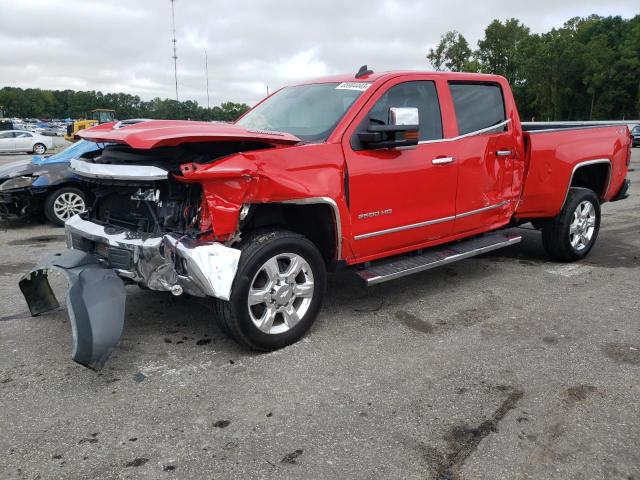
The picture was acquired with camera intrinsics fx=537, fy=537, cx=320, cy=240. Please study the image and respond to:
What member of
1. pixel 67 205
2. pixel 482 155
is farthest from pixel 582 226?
pixel 67 205

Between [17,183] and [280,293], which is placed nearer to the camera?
[280,293]

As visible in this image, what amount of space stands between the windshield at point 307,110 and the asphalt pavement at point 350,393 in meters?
1.52

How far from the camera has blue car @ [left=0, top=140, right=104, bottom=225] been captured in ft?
26.0

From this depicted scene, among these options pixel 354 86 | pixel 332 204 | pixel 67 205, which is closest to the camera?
pixel 332 204

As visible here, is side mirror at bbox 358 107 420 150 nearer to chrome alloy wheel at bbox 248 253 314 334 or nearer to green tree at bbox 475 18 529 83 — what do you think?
chrome alloy wheel at bbox 248 253 314 334

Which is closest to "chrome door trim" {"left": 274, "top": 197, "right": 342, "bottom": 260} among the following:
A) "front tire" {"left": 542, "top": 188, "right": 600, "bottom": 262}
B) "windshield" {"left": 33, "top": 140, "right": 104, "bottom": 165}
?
"front tire" {"left": 542, "top": 188, "right": 600, "bottom": 262}

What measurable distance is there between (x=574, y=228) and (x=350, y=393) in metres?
4.01

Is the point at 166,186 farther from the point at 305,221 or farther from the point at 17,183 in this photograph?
the point at 17,183

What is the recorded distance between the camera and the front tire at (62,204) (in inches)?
320

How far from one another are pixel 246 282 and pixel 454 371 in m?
1.45

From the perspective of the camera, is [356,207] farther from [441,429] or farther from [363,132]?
[441,429]

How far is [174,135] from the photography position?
10.5 feet

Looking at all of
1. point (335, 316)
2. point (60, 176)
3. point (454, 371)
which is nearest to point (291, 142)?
point (335, 316)

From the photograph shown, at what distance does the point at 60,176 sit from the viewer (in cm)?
805
